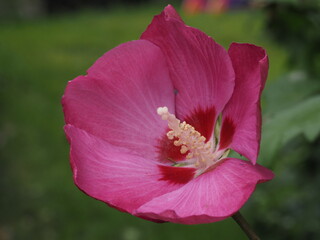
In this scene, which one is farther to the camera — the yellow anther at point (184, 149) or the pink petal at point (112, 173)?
the yellow anther at point (184, 149)

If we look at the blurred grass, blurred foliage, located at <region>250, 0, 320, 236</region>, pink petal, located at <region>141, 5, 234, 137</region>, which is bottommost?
the blurred grass

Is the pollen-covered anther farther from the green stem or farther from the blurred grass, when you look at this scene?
the blurred grass

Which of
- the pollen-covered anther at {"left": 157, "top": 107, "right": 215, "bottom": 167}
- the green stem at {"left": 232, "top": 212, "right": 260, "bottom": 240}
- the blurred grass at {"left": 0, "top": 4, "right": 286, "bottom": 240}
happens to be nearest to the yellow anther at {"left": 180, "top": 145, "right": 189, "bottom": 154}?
the pollen-covered anther at {"left": 157, "top": 107, "right": 215, "bottom": 167}

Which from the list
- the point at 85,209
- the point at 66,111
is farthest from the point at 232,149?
the point at 85,209

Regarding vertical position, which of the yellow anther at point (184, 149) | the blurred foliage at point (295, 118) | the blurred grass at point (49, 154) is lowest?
the blurred grass at point (49, 154)

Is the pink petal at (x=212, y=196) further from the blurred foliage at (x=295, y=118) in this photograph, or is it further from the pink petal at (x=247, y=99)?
the blurred foliage at (x=295, y=118)

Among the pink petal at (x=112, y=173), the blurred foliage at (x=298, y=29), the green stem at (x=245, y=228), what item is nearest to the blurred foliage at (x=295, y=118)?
the blurred foliage at (x=298, y=29)

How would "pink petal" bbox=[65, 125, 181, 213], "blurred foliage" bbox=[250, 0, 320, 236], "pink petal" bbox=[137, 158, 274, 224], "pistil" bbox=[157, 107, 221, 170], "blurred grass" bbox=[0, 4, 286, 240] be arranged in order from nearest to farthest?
1. "pink petal" bbox=[137, 158, 274, 224]
2. "pink petal" bbox=[65, 125, 181, 213]
3. "pistil" bbox=[157, 107, 221, 170]
4. "blurred foliage" bbox=[250, 0, 320, 236]
5. "blurred grass" bbox=[0, 4, 286, 240]
